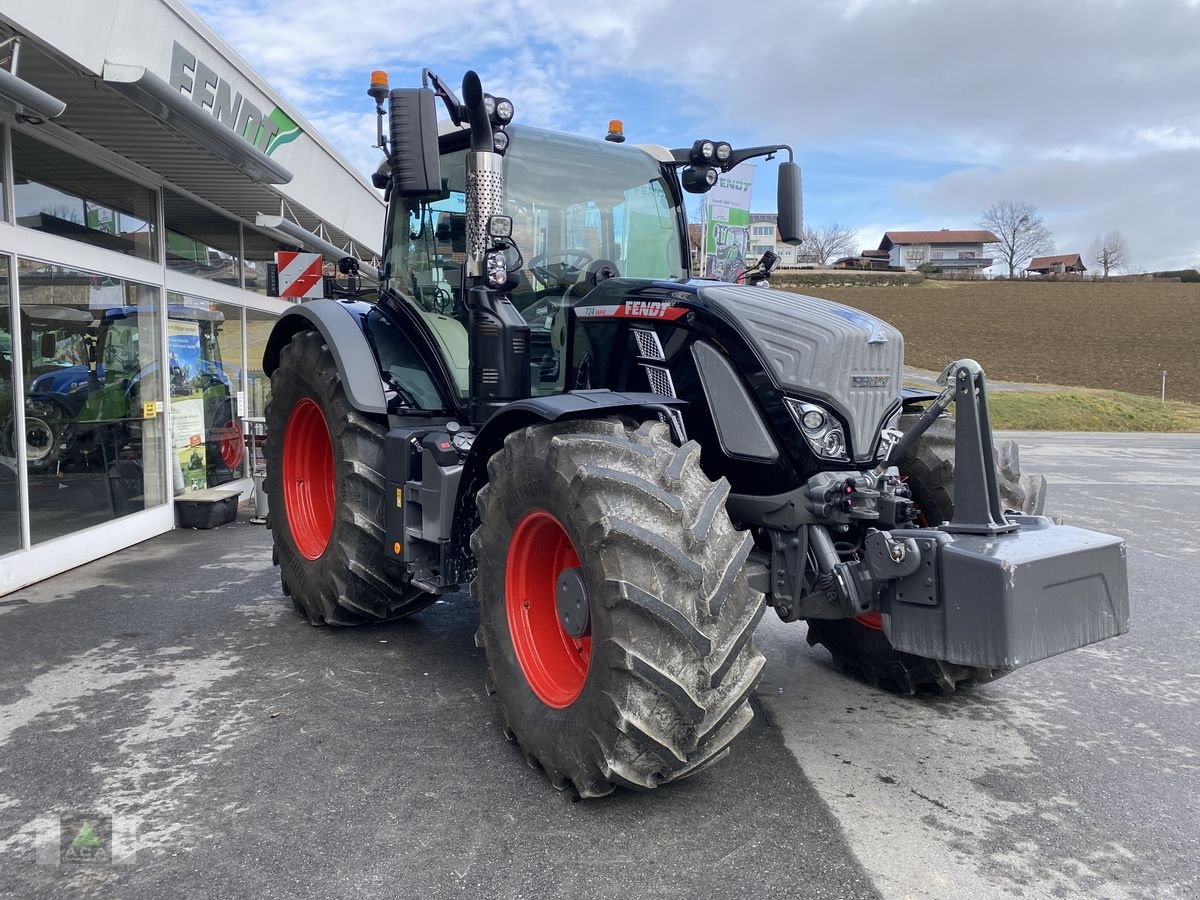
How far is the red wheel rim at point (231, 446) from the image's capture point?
9.75 metres

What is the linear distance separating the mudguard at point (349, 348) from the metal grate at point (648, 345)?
1518mm

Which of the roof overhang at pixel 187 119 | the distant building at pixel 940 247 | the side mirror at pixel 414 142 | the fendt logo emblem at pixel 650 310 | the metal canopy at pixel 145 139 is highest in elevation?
the distant building at pixel 940 247

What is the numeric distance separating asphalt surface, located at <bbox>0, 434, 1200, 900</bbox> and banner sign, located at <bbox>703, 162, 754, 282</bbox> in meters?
2.24

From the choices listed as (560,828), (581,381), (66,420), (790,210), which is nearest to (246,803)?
(560,828)

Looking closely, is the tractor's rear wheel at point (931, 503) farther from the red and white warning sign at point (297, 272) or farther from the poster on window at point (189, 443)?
the poster on window at point (189, 443)

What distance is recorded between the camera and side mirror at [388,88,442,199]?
11.1ft

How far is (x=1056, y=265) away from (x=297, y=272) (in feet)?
399

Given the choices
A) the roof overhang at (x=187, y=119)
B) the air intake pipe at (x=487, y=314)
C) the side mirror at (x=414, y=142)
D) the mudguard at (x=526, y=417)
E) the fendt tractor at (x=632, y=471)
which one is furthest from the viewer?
the roof overhang at (x=187, y=119)

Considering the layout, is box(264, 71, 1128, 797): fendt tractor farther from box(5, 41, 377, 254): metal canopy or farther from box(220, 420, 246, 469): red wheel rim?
box(220, 420, 246, 469): red wheel rim

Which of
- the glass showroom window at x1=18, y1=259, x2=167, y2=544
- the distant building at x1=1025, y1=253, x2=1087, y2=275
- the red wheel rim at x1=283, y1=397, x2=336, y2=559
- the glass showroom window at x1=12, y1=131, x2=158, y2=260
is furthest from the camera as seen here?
the distant building at x1=1025, y1=253, x2=1087, y2=275

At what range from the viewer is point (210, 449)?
9352 mm

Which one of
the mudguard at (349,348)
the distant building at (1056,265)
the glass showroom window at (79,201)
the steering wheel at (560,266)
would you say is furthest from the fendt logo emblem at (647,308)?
the distant building at (1056,265)

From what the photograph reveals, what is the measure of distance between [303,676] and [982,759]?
300 centimetres

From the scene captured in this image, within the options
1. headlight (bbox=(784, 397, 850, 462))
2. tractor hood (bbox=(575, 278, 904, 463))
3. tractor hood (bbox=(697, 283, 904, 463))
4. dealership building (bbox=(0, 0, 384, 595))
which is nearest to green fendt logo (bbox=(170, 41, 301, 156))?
dealership building (bbox=(0, 0, 384, 595))
